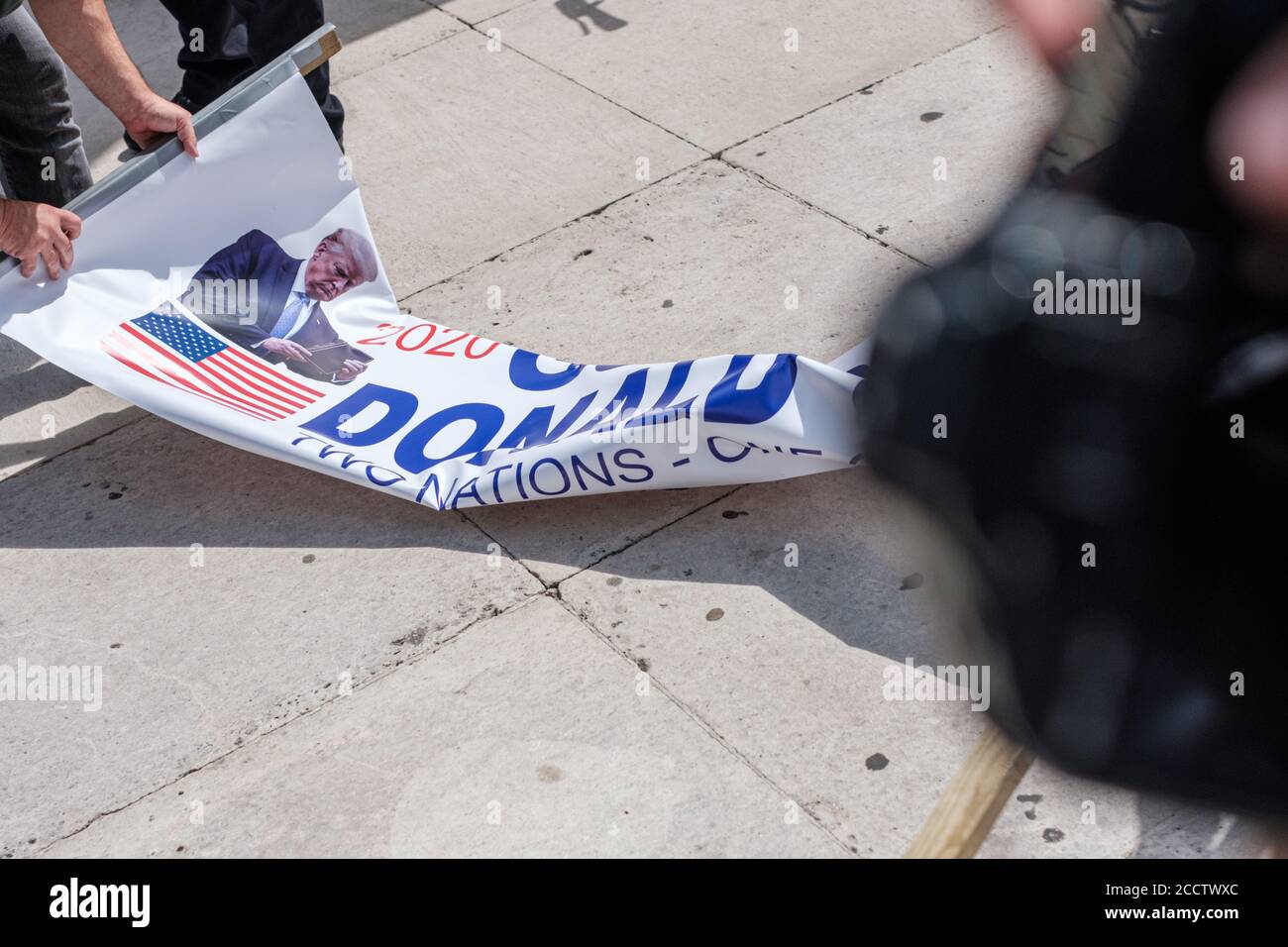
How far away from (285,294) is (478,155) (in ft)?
4.63

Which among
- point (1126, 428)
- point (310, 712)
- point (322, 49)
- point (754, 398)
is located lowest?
point (310, 712)

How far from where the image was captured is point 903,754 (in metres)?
2.74

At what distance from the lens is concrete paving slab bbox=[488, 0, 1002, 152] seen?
5173 millimetres

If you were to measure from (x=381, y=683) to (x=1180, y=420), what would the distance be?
2132mm

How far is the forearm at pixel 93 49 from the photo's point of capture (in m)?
3.58

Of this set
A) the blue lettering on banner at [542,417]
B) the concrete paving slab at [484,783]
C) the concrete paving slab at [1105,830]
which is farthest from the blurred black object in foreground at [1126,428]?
the blue lettering on banner at [542,417]

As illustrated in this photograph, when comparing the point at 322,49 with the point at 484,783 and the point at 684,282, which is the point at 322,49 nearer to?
the point at 684,282

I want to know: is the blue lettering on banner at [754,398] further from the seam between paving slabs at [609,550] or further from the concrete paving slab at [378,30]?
the concrete paving slab at [378,30]

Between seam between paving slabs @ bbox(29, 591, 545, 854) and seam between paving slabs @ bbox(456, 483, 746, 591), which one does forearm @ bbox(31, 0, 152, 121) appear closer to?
seam between paving slabs @ bbox(456, 483, 746, 591)

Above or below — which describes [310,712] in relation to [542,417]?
below

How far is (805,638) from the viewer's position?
9.95 ft

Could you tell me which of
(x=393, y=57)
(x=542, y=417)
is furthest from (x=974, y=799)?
(x=393, y=57)
